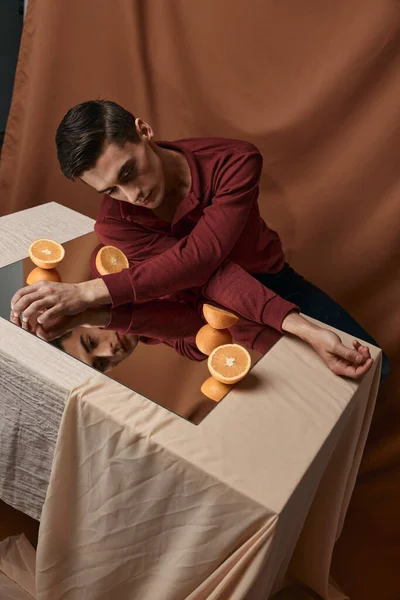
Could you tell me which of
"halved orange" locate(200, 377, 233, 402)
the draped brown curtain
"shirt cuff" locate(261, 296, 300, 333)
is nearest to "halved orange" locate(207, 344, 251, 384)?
"halved orange" locate(200, 377, 233, 402)

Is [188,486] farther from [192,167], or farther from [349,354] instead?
[192,167]

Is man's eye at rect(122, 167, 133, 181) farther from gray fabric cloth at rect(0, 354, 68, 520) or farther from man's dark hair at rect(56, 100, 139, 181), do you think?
gray fabric cloth at rect(0, 354, 68, 520)

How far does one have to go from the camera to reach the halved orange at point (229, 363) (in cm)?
95

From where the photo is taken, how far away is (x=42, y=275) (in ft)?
3.83

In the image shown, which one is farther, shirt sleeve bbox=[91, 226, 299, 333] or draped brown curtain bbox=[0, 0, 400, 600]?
draped brown curtain bbox=[0, 0, 400, 600]

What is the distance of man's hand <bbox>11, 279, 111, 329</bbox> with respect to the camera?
106 cm

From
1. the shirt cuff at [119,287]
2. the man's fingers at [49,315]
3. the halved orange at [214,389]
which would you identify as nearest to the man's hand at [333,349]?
the halved orange at [214,389]

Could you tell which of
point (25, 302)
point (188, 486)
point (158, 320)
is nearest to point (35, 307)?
point (25, 302)

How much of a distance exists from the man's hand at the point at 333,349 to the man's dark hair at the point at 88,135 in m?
0.47

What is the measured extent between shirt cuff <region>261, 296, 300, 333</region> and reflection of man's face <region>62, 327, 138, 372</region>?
0.26 m

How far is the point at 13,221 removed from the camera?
1427mm

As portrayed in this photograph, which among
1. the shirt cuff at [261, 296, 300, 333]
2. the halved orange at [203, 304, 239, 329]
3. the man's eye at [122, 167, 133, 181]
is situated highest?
the man's eye at [122, 167, 133, 181]

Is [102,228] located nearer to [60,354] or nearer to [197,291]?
[197,291]

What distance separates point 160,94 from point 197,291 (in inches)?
36.7
